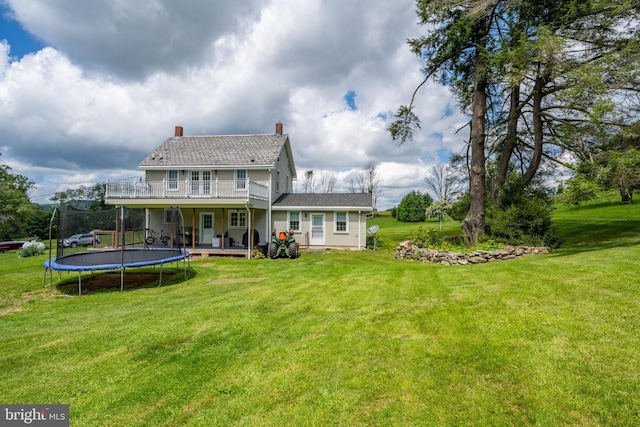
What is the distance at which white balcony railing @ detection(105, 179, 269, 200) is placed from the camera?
1681 centimetres

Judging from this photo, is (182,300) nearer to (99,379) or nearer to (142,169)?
(99,379)

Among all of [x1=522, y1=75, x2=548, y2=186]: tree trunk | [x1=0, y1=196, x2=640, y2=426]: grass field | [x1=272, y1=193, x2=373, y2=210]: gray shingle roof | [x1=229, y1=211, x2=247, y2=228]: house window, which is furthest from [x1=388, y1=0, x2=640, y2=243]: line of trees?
[x1=229, y1=211, x2=247, y2=228]: house window

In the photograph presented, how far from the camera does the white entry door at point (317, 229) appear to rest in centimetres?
1906

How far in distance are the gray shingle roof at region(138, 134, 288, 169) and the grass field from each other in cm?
1321

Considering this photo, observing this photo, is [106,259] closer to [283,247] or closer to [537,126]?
[283,247]

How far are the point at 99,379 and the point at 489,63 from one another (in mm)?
15550

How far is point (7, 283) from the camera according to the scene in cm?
980

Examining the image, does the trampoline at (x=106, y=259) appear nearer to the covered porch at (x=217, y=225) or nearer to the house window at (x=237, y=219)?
the covered porch at (x=217, y=225)

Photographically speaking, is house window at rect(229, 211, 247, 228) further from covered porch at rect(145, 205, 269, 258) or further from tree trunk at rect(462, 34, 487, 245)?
tree trunk at rect(462, 34, 487, 245)

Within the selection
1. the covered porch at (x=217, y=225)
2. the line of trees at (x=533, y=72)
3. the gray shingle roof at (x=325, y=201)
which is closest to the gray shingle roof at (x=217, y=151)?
the gray shingle roof at (x=325, y=201)

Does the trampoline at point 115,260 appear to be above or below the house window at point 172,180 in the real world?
below

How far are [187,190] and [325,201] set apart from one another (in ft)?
25.8

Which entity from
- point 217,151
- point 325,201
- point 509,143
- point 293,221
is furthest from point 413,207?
point 217,151

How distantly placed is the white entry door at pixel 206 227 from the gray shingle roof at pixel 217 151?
3139 millimetres
